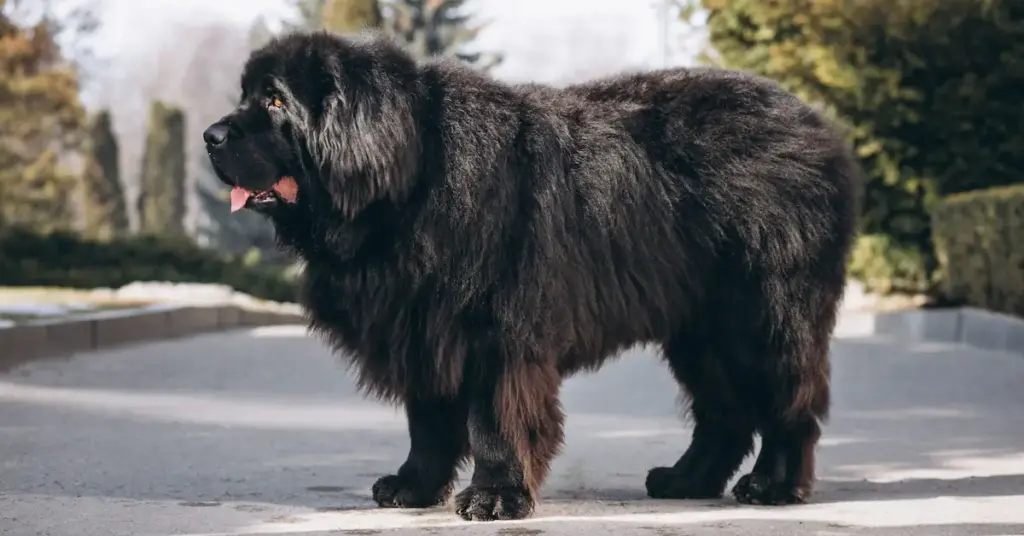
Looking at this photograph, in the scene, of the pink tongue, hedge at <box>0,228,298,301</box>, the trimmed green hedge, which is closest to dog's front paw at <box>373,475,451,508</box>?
the pink tongue

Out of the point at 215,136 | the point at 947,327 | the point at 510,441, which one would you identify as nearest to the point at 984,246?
the point at 947,327

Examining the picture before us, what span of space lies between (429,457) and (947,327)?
10.3 meters

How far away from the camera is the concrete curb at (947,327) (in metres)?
12.9

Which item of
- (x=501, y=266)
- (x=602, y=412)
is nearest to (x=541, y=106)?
(x=501, y=266)

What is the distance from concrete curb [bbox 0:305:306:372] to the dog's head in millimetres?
6723

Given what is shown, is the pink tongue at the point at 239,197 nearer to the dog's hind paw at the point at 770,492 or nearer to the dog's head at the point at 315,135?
the dog's head at the point at 315,135

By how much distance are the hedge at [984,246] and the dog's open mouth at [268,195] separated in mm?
9618

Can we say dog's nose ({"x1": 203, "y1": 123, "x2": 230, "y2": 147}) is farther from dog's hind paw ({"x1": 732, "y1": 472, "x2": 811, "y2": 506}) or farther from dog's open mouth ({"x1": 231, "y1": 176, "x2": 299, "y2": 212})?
dog's hind paw ({"x1": 732, "y1": 472, "x2": 811, "y2": 506})

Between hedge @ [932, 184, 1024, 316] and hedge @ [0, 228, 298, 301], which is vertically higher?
hedge @ [932, 184, 1024, 316]

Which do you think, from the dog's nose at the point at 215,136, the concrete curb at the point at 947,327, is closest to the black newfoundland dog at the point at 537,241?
the dog's nose at the point at 215,136

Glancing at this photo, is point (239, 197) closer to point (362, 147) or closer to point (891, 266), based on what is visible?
point (362, 147)

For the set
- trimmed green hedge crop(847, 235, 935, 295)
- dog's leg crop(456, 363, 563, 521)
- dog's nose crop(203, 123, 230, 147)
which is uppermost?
dog's nose crop(203, 123, 230, 147)

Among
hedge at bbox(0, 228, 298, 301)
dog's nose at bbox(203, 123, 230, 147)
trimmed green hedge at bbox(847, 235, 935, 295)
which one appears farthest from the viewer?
hedge at bbox(0, 228, 298, 301)

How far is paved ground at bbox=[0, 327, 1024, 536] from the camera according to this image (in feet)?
15.7
